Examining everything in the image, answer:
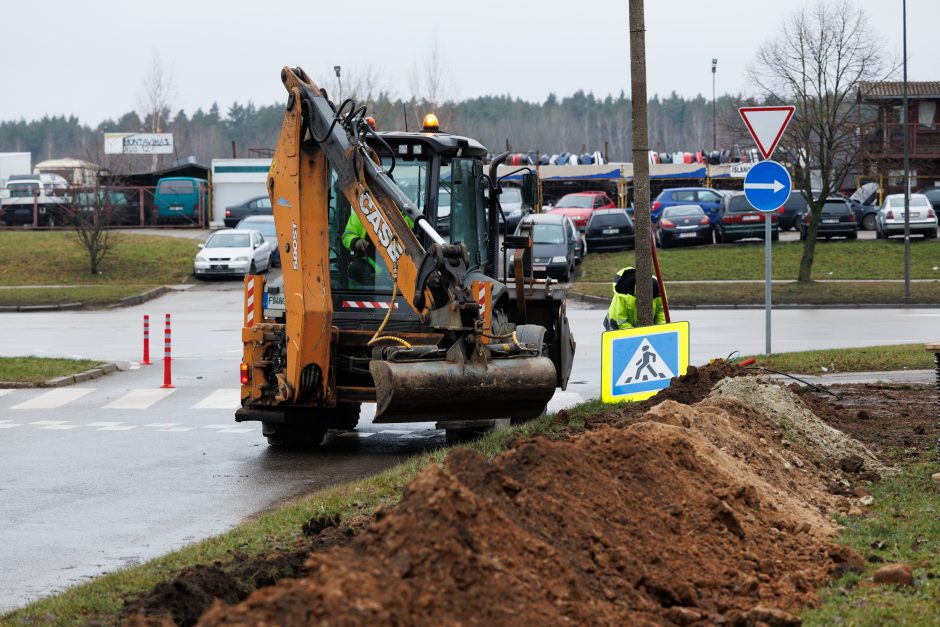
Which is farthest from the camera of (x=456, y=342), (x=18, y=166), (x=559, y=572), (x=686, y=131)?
(x=686, y=131)

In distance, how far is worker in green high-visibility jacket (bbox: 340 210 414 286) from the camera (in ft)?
40.7

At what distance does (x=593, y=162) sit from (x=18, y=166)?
41597 mm

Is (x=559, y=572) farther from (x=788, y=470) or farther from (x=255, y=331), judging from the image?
(x=255, y=331)

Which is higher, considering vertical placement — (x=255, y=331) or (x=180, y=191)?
(x=180, y=191)

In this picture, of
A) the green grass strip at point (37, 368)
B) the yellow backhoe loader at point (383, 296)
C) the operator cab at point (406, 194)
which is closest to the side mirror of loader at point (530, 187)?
the yellow backhoe loader at point (383, 296)

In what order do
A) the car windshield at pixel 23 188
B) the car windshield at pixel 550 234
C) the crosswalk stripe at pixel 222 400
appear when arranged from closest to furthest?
the crosswalk stripe at pixel 222 400
the car windshield at pixel 550 234
the car windshield at pixel 23 188

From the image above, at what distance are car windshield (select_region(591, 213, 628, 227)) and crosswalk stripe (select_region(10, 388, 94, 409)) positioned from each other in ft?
81.2

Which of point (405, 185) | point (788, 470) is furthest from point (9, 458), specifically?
point (788, 470)

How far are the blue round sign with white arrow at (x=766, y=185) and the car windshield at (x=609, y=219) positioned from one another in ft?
79.6

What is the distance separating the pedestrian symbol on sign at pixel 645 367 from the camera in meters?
13.8

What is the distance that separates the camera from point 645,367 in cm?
1391

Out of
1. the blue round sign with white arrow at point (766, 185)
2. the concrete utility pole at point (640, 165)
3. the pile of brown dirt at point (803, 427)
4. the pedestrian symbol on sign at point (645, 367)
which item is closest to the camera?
the pile of brown dirt at point (803, 427)

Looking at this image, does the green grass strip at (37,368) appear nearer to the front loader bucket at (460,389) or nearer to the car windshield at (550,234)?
the front loader bucket at (460,389)

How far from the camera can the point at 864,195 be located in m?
53.7
